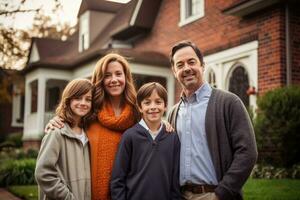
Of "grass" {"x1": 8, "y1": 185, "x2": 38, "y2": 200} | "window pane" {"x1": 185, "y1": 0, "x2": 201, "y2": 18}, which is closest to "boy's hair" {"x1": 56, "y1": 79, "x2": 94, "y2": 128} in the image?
"grass" {"x1": 8, "y1": 185, "x2": 38, "y2": 200}

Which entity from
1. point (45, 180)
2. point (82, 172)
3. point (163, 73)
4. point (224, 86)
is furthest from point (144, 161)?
point (163, 73)

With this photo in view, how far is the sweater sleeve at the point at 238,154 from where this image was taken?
278 cm

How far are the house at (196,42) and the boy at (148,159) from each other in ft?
5.82

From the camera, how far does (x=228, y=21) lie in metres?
11.7

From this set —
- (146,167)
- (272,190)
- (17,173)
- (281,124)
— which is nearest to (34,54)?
(17,173)

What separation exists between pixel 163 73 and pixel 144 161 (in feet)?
39.9

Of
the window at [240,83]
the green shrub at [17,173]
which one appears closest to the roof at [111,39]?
the window at [240,83]

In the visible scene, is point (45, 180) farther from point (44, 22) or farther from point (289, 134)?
point (44, 22)

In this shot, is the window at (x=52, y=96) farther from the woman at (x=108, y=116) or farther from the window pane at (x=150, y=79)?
the woman at (x=108, y=116)

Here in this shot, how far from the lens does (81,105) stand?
127 inches

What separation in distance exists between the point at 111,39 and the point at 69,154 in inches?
567

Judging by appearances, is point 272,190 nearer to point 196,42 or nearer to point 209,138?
point 209,138

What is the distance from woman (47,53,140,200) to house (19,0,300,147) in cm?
140

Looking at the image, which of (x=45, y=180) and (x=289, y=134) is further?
(x=289, y=134)
